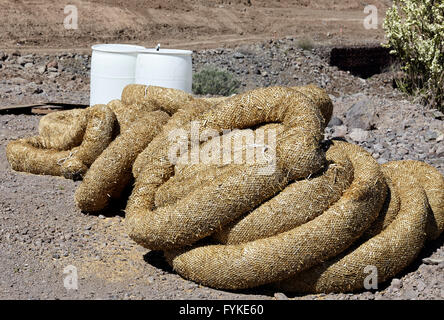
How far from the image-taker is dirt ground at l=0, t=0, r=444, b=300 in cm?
441

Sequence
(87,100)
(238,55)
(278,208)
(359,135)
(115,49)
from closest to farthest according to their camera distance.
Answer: (278,208) → (359,135) → (115,49) → (87,100) → (238,55)

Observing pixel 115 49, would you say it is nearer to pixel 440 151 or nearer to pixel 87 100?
pixel 87 100

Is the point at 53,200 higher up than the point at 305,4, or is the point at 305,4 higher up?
the point at 305,4

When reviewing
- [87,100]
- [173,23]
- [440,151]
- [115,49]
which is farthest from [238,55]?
[440,151]

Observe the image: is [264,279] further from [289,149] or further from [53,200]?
[53,200]

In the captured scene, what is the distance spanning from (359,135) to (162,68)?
2.78 meters

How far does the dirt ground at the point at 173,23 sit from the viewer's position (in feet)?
67.3

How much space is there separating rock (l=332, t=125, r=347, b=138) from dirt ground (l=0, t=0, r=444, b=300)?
2 cm

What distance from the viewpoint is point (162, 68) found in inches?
295

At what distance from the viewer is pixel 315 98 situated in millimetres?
5734

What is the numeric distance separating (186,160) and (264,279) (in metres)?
1.23

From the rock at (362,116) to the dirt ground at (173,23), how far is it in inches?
511

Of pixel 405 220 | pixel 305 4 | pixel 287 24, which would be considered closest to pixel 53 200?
pixel 405 220

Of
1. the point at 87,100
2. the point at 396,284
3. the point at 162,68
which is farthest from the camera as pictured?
the point at 87,100
